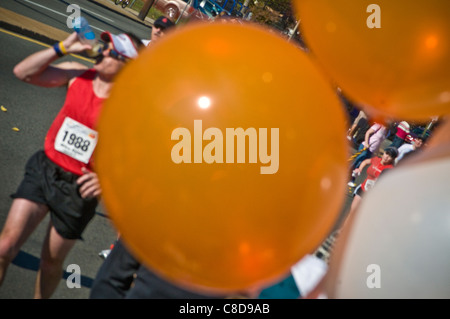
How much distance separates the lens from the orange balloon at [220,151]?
1.43 meters

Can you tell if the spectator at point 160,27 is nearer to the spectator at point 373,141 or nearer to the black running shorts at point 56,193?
the black running shorts at point 56,193

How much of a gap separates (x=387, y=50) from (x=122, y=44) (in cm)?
137

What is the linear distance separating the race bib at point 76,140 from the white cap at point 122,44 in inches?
19.3

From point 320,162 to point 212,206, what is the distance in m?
0.40

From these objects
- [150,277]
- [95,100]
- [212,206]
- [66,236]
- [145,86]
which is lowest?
→ [66,236]

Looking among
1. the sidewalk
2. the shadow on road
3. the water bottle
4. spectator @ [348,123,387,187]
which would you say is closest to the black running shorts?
the water bottle

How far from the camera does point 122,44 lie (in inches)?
93.4

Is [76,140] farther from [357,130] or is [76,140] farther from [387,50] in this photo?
[357,130]

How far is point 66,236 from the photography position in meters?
2.54

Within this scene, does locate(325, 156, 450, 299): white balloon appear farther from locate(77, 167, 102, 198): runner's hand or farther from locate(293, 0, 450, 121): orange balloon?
locate(77, 167, 102, 198): runner's hand

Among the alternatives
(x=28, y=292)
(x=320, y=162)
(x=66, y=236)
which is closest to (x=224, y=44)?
(x=320, y=162)

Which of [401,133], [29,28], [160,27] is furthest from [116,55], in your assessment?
[401,133]

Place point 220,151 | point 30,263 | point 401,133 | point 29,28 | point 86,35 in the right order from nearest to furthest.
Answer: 1. point 220,151
2. point 86,35
3. point 30,263
4. point 29,28
5. point 401,133

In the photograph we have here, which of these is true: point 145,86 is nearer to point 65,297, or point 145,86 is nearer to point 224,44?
point 224,44
